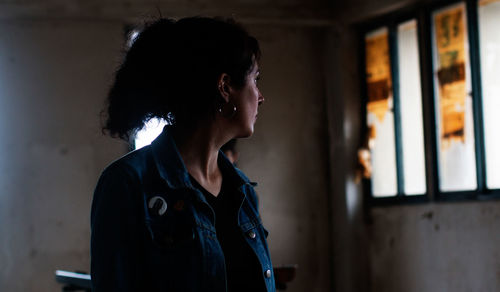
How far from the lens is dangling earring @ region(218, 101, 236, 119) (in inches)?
67.7

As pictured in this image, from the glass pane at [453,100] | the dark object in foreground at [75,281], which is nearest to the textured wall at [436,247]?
the glass pane at [453,100]

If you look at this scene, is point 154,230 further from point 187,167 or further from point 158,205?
point 187,167

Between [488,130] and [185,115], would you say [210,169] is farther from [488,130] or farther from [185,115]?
[488,130]

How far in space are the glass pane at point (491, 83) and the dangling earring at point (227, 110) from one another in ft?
12.3

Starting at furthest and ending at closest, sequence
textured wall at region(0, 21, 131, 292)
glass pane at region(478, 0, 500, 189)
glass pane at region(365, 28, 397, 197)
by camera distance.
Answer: glass pane at region(365, 28, 397, 197) < textured wall at region(0, 21, 131, 292) < glass pane at region(478, 0, 500, 189)

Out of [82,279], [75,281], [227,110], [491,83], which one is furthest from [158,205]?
[491,83]

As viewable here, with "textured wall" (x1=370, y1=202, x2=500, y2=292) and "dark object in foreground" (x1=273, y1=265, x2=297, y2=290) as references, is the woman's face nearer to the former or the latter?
"dark object in foreground" (x1=273, y1=265, x2=297, y2=290)

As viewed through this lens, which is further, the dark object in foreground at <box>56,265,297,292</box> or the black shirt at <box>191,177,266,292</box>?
A: the dark object in foreground at <box>56,265,297,292</box>

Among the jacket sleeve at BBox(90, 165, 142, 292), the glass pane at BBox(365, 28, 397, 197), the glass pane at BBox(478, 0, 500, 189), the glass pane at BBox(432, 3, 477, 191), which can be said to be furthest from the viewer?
the glass pane at BBox(365, 28, 397, 197)

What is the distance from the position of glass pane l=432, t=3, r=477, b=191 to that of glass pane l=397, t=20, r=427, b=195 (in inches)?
9.4

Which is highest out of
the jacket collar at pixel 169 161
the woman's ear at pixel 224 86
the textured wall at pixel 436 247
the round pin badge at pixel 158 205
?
the woman's ear at pixel 224 86

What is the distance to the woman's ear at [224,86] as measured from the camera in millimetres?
1702

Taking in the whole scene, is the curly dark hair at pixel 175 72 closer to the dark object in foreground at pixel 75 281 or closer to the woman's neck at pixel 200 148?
the woman's neck at pixel 200 148

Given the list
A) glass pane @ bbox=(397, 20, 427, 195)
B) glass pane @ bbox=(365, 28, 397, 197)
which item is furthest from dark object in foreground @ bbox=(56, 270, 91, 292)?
glass pane @ bbox=(365, 28, 397, 197)
